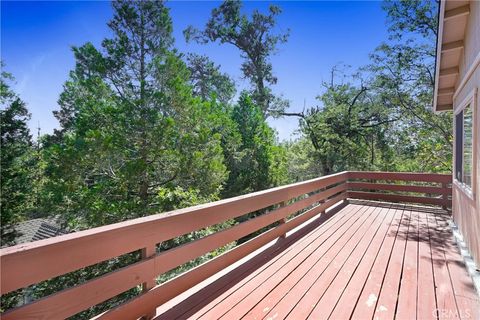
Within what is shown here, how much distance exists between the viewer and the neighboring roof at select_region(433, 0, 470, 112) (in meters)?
3.50

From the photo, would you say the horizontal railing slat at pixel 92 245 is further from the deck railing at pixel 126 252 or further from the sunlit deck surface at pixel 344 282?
the sunlit deck surface at pixel 344 282

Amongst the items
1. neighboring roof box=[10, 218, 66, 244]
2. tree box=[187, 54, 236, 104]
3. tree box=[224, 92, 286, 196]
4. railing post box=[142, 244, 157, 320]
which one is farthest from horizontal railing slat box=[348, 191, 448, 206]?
neighboring roof box=[10, 218, 66, 244]

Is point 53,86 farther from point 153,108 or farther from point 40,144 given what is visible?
point 40,144

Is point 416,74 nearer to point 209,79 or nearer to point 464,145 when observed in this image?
point 464,145

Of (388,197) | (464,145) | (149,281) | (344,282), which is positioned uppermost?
(464,145)

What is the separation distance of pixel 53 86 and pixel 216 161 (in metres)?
8.82

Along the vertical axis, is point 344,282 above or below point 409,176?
below

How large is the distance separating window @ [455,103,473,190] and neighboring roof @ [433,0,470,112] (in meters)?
0.73

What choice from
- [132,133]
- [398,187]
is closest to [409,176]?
[398,187]

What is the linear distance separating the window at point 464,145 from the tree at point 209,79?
16284mm

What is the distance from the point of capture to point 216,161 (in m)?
9.95

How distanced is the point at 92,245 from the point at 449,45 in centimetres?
522

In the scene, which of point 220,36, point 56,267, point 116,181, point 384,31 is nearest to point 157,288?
point 56,267

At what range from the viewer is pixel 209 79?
64.4ft
